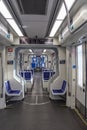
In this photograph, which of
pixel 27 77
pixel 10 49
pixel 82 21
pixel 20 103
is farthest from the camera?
pixel 27 77

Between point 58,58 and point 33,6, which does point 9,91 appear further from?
point 33,6

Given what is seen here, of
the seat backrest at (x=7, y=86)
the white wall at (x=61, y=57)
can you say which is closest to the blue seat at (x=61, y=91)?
the white wall at (x=61, y=57)

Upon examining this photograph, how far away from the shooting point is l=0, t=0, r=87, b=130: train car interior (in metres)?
3.37

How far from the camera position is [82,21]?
3.20m

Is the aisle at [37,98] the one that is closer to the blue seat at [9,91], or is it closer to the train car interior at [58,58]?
the train car interior at [58,58]

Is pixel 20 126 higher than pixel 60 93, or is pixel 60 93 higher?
pixel 60 93

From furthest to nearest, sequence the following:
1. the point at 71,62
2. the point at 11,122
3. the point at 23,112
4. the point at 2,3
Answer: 1. the point at 71,62
2. the point at 23,112
3. the point at 11,122
4. the point at 2,3

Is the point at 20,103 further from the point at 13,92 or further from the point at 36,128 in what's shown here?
the point at 36,128

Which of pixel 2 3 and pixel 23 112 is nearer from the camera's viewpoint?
pixel 2 3

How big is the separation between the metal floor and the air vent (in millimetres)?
2899

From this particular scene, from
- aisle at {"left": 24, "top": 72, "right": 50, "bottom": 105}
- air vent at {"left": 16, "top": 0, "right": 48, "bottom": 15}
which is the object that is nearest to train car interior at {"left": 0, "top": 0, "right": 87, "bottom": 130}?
air vent at {"left": 16, "top": 0, "right": 48, "bottom": 15}

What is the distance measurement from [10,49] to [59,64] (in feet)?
7.47

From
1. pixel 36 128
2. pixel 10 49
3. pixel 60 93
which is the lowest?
pixel 36 128

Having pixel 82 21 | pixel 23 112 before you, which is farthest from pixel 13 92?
pixel 82 21
